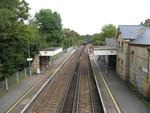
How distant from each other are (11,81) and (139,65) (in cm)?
1506

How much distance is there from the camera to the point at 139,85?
57.1ft

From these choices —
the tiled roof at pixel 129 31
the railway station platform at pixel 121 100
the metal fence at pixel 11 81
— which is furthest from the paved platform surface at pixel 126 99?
the metal fence at pixel 11 81

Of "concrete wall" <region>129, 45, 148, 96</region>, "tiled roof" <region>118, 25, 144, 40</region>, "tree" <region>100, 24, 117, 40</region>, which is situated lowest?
"concrete wall" <region>129, 45, 148, 96</region>

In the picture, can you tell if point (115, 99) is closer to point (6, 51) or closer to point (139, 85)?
point (139, 85)

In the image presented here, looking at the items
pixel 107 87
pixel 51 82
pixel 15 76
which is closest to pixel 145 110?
pixel 107 87

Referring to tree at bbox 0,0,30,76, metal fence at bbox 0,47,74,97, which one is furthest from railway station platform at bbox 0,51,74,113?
tree at bbox 0,0,30,76

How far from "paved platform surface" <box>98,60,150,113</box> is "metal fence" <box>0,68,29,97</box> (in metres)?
11.8

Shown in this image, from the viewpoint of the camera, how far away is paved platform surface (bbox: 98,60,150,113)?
42.5 feet

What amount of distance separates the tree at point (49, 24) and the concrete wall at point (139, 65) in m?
34.0

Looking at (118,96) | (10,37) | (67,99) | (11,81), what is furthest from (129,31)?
(11,81)

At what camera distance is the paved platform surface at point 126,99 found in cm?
1297

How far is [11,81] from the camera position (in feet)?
62.5

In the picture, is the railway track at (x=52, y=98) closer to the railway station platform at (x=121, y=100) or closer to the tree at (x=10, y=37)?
the railway station platform at (x=121, y=100)

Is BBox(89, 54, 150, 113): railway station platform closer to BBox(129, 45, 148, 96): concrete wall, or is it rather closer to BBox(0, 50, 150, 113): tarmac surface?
BBox(0, 50, 150, 113): tarmac surface
